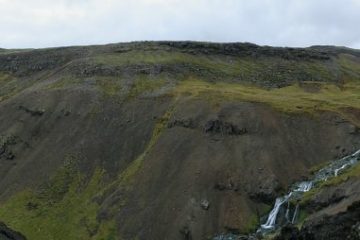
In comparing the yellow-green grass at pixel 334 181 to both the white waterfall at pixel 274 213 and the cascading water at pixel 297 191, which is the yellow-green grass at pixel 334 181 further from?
the white waterfall at pixel 274 213

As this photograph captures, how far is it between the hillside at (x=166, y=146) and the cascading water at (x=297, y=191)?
4.21 ft

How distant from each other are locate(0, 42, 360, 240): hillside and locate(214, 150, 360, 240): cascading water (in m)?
1.28

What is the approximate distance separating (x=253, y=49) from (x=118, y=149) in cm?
5977

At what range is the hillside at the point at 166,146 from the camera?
85938mm

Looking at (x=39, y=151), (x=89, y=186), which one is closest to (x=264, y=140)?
(x=89, y=186)

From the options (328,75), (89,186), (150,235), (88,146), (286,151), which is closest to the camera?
(150,235)

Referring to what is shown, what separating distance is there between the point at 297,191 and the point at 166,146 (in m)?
23.3

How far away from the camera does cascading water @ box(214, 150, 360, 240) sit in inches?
3216

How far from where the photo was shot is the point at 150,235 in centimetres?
8469

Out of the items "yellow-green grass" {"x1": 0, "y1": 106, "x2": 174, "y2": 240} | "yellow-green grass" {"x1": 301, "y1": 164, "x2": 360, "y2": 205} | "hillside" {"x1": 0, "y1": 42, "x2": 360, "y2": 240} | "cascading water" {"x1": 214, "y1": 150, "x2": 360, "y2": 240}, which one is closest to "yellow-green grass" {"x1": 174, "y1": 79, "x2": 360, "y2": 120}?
"hillside" {"x1": 0, "y1": 42, "x2": 360, "y2": 240}

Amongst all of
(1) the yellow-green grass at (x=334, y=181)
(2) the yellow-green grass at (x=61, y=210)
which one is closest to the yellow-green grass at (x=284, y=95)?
(1) the yellow-green grass at (x=334, y=181)

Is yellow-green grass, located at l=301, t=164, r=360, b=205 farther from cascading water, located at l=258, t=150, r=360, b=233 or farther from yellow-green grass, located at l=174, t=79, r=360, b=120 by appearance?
yellow-green grass, located at l=174, t=79, r=360, b=120

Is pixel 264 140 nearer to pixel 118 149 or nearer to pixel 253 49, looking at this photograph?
pixel 118 149

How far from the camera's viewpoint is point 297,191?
282 feet
